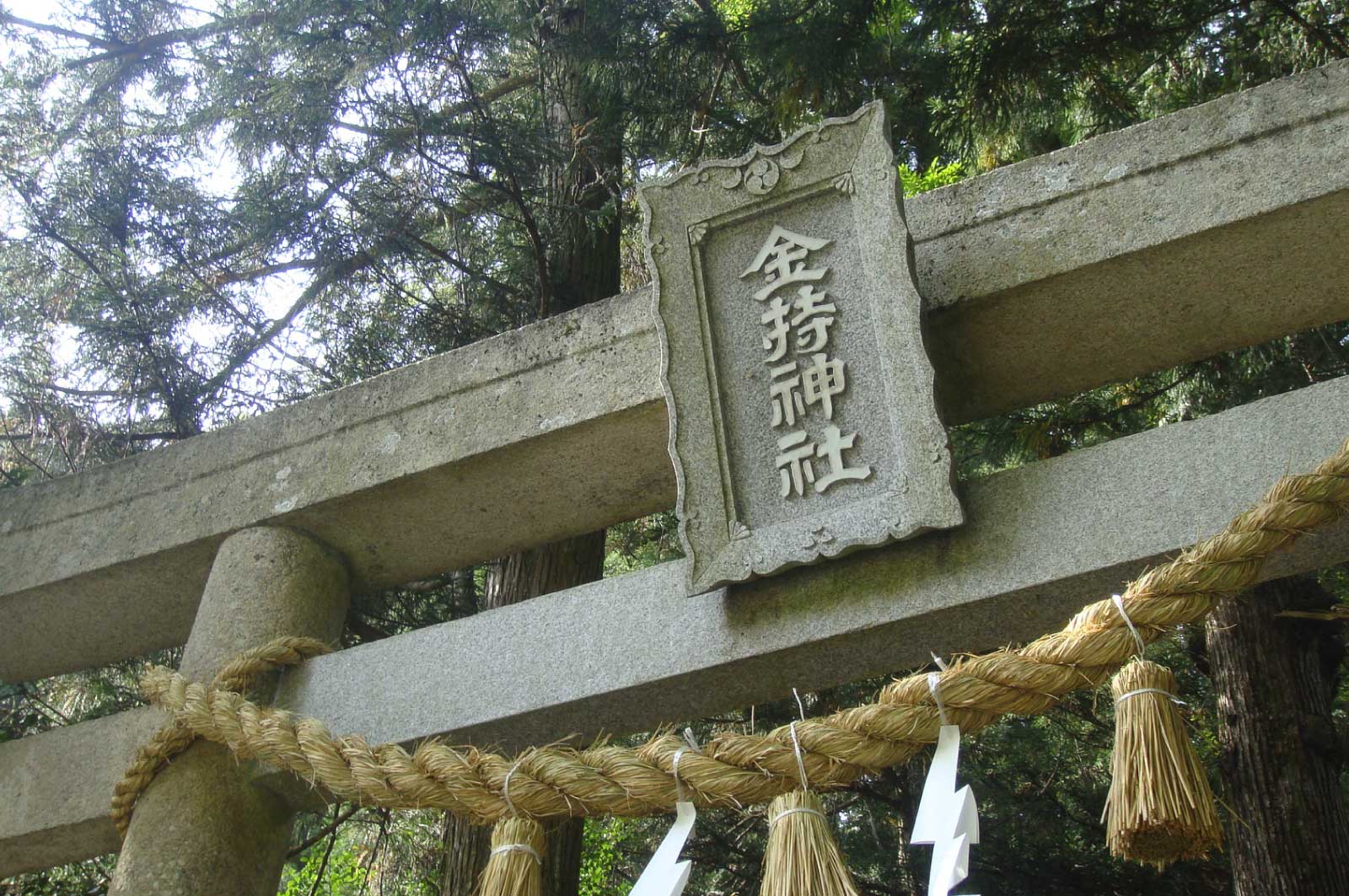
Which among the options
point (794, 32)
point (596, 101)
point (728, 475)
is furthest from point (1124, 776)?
point (596, 101)

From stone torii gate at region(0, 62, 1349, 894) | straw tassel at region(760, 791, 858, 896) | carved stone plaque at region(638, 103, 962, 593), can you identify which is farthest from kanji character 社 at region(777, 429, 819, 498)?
straw tassel at region(760, 791, 858, 896)

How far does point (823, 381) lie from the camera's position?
2.39m

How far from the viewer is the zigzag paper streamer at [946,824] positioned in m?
1.62

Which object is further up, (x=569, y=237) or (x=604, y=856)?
(x=569, y=237)

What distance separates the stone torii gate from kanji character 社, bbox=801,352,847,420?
0.85 ft

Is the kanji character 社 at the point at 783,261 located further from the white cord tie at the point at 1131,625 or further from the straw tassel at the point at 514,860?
the straw tassel at the point at 514,860

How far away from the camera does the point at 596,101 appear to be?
444 cm

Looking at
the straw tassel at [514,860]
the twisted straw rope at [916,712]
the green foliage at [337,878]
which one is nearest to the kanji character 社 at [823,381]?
the twisted straw rope at [916,712]

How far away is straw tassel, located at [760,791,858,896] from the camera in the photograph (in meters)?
1.75

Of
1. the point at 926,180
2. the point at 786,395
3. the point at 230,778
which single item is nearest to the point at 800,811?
the point at 786,395

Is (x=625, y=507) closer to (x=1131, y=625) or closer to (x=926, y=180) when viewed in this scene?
(x=1131, y=625)

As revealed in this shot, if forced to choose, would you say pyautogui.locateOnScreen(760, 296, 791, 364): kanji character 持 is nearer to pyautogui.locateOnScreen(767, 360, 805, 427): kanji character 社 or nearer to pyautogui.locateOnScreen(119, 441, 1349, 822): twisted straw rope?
pyautogui.locateOnScreen(767, 360, 805, 427): kanji character 社

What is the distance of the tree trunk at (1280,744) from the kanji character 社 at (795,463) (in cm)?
283

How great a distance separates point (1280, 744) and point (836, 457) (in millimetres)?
3188
